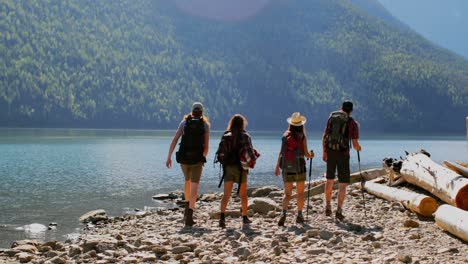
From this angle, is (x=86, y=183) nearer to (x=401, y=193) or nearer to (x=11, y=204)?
(x=11, y=204)

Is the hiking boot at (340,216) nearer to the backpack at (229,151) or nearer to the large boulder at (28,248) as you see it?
the backpack at (229,151)

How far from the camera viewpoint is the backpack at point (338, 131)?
1281 cm

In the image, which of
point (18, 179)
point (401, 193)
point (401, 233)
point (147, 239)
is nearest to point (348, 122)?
point (401, 233)

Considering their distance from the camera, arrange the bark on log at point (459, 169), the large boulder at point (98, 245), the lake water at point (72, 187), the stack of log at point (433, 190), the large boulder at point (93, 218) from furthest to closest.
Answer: the lake water at point (72, 187) < the large boulder at point (93, 218) < the bark on log at point (459, 169) < the stack of log at point (433, 190) < the large boulder at point (98, 245)

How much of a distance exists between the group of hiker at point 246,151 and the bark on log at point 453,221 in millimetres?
2242

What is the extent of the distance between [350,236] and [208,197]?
14.1m

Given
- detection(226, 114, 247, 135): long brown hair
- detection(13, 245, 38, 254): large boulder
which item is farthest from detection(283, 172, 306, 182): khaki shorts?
detection(13, 245, 38, 254): large boulder

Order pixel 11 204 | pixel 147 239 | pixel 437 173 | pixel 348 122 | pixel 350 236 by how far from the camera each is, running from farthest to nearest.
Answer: pixel 11 204, pixel 437 173, pixel 348 122, pixel 147 239, pixel 350 236

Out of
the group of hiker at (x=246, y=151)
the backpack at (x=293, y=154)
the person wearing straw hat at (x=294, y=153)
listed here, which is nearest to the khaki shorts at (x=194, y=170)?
the group of hiker at (x=246, y=151)

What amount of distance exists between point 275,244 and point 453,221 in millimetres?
3392

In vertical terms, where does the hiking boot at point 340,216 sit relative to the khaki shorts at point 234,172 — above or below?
below

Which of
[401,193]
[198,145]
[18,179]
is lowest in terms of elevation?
[18,179]

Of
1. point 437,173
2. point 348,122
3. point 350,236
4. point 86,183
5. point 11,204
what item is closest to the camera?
point 350,236

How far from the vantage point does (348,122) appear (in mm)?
12828
